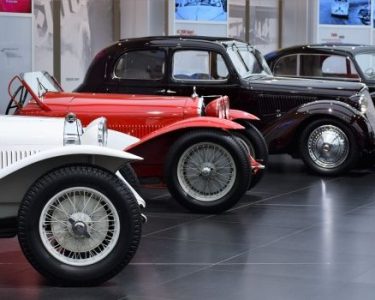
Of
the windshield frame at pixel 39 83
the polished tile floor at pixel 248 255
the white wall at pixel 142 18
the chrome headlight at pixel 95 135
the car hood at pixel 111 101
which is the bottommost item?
the polished tile floor at pixel 248 255

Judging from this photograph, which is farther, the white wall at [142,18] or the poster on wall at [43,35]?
the white wall at [142,18]

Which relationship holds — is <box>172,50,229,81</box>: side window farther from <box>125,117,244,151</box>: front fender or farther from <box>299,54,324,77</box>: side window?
<box>125,117,244,151</box>: front fender

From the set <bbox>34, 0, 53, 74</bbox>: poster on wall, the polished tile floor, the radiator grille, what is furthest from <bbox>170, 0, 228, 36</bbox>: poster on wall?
the radiator grille

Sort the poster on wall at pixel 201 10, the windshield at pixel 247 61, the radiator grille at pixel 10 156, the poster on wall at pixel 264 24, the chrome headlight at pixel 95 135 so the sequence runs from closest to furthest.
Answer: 1. the radiator grille at pixel 10 156
2. the chrome headlight at pixel 95 135
3. the windshield at pixel 247 61
4. the poster on wall at pixel 201 10
5. the poster on wall at pixel 264 24

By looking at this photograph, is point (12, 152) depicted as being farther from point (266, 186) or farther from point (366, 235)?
point (266, 186)

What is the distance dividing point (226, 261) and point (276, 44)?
15.4 metres

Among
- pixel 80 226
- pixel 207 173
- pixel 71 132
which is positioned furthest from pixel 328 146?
pixel 80 226

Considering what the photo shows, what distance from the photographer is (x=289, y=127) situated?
11.0m

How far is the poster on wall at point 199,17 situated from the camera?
49.6ft

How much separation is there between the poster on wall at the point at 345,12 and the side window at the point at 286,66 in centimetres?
542

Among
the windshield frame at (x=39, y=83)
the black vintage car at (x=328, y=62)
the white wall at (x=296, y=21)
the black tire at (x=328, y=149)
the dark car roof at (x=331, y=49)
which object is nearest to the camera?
the windshield frame at (x=39, y=83)

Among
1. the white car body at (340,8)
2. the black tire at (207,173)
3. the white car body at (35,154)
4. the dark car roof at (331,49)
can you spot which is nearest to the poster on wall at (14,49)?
the dark car roof at (331,49)

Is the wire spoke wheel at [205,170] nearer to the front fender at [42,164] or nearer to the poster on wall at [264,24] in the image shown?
the front fender at [42,164]

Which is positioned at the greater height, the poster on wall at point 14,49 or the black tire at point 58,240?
the poster on wall at point 14,49
